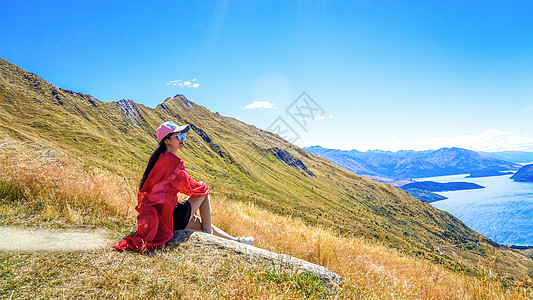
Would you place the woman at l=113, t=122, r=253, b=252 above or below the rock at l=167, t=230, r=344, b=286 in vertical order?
above

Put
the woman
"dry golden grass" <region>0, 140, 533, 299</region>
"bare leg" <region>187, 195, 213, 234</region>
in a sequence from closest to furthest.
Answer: "dry golden grass" <region>0, 140, 533, 299</region> → the woman → "bare leg" <region>187, 195, 213, 234</region>

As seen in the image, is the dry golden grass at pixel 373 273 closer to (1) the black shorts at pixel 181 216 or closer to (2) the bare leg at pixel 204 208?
(2) the bare leg at pixel 204 208

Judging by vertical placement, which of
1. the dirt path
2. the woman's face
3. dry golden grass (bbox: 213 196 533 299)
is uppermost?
the woman's face

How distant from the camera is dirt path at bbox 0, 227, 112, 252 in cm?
358

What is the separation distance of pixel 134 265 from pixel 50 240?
1.74 m

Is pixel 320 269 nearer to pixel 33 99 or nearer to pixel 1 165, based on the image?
pixel 1 165

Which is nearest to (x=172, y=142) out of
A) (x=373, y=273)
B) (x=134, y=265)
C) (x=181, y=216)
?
(x=181, y=216)

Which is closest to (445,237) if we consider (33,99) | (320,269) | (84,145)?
(320,269)

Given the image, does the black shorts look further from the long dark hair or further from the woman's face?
the woman's face

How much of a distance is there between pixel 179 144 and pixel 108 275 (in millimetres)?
2750

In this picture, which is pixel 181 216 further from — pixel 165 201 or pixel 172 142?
pixel 172 142

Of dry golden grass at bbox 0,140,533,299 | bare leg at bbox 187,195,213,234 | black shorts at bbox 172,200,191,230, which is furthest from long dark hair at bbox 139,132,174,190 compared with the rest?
dry golden grass at bbox 0,140,533,299

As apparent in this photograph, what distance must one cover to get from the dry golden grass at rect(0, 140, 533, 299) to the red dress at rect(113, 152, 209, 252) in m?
0.51

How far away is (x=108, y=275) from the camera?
3012 mm
